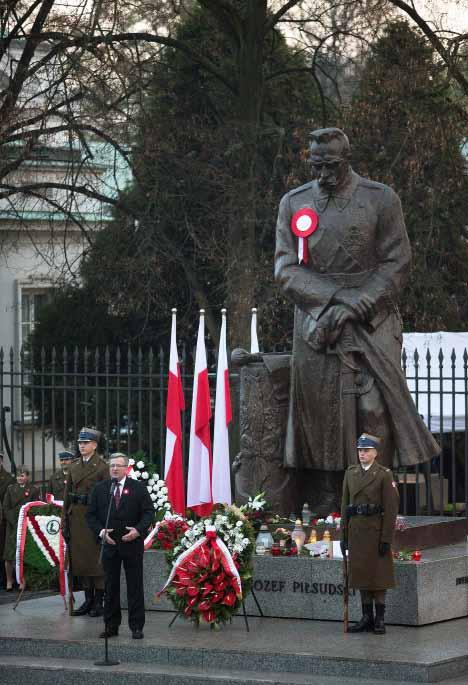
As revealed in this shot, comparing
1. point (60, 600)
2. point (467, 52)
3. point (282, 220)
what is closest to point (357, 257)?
point (282, 220)

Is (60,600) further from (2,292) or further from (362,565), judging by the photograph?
(2,292)

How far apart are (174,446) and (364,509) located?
3.90 meters

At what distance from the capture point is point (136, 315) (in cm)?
2408

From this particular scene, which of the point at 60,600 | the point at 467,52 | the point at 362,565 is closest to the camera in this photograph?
the point at 362,565

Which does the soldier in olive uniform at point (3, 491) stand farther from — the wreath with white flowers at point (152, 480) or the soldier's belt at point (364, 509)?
the soldier's belt at point (364, 509)

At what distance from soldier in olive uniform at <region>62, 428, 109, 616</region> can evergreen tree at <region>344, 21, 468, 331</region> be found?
9567mm

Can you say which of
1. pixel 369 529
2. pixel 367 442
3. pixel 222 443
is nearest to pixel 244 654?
pixel 369 529

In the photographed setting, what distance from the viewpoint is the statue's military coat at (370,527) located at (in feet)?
36.2

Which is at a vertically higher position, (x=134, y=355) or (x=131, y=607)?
(x=134, y=355)

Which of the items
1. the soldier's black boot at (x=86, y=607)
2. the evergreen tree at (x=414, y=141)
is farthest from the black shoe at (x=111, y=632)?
the evergreen tree at (x=414, y=141)

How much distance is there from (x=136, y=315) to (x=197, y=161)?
2.90 metres

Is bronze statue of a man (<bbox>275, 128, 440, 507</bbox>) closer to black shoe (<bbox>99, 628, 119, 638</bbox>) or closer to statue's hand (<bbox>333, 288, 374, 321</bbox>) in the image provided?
statue's hand (<bbox>333, 288, 374, 321</bbox>)

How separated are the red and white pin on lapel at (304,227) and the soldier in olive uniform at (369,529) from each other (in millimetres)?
1768

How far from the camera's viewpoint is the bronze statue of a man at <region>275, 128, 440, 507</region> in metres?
12.2
